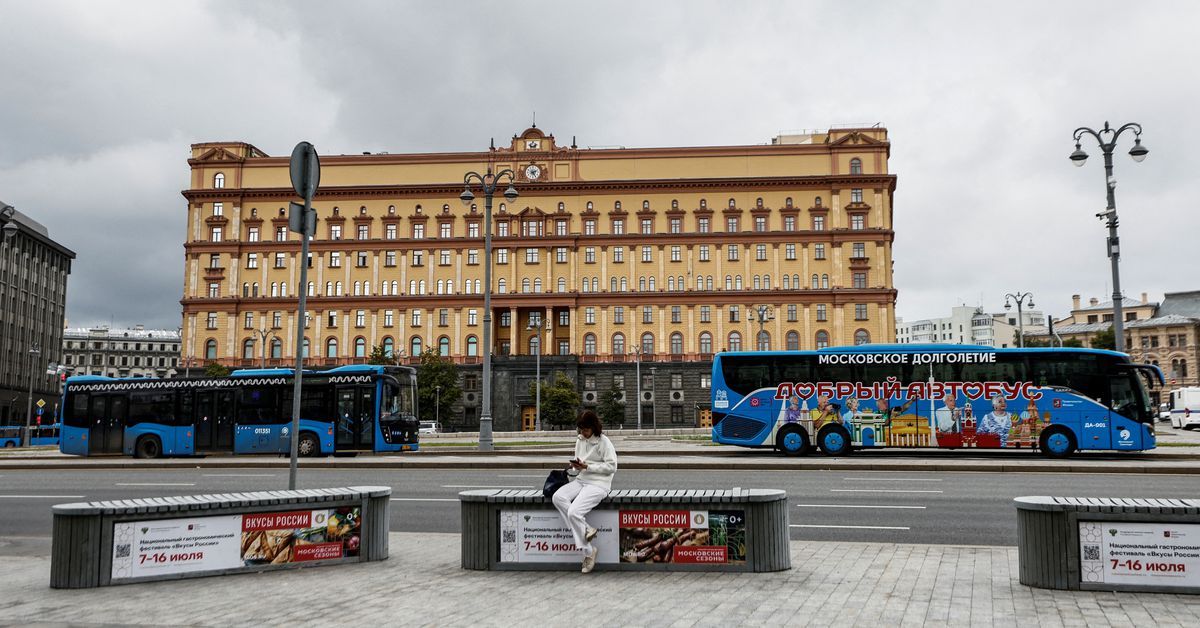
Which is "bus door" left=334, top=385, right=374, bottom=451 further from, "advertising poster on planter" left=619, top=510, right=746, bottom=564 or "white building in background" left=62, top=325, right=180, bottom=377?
"white building in background" left=62, top=325, right=180, bottom=377

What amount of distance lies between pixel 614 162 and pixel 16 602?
279ft

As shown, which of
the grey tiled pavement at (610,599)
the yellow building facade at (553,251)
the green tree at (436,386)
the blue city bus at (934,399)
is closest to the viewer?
the grey tiled pavement at (610,599)

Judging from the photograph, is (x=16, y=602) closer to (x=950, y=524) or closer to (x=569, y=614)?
(x=569, y=614)

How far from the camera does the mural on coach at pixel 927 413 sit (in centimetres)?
2642

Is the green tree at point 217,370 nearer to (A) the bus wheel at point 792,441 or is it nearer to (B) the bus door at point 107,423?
(B) the bus door at point 107,423

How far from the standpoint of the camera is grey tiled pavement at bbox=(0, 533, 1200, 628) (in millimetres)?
6715

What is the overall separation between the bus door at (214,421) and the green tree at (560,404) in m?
47.7

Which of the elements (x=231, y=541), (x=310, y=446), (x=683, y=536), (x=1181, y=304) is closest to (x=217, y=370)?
(x=310, y=446)

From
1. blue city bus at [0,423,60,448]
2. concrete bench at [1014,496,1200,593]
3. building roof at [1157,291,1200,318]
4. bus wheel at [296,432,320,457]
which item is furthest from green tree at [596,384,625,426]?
building roof at [1157,291,1200,318]

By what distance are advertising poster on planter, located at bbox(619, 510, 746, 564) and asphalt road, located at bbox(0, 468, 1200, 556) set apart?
3.16 metres

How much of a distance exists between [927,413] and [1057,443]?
12.0 feet

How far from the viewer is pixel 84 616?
6984 mm

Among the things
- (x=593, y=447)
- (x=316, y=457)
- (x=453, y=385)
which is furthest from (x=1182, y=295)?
(x=593, y=447)

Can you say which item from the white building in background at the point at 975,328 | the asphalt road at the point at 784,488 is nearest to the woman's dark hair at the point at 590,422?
the asphalt road at the point at 784,488
